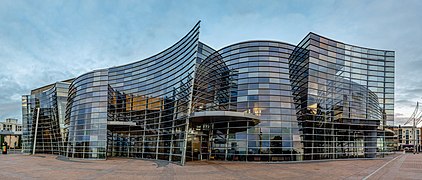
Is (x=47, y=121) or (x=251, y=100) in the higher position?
(x=251, y=100)

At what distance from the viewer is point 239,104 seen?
1411 inches

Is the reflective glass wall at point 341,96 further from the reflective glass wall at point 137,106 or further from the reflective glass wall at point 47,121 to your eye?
the reflective glass wall at point 47,121

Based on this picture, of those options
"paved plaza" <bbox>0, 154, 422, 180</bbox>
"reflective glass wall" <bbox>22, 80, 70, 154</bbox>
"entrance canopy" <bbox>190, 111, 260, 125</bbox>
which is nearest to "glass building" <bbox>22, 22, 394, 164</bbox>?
"entrance canopy" <bbox>190, 111, 260, 125</bbox>

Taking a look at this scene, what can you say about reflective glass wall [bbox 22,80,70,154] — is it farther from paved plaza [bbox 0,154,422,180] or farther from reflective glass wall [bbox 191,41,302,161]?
reflective glass wall [bbox 191,41,302,161]

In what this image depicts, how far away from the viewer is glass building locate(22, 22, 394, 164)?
34406 mm

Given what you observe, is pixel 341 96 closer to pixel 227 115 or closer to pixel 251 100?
pixel 251 100

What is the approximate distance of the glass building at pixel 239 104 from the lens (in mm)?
34406

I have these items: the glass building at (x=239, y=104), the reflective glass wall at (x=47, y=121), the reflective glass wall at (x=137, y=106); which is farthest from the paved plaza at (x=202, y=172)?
the reflective glass wall at (x=47, y=121)

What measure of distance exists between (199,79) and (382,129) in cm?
3338

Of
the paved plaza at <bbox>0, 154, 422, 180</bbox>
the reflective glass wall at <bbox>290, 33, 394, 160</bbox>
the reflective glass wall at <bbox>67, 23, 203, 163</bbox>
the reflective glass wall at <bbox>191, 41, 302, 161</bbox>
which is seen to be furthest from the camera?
the reflective glass wall at <bbox>290, 33, 394, 160</bbox>

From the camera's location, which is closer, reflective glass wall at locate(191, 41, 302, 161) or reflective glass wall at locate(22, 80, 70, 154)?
reflective glass wall at locate(191, 41, 302, 161)

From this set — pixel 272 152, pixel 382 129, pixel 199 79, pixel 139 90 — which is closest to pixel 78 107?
pixel 139 90

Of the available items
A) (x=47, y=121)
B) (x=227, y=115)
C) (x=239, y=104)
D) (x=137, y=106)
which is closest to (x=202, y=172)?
(x=227, y=115)

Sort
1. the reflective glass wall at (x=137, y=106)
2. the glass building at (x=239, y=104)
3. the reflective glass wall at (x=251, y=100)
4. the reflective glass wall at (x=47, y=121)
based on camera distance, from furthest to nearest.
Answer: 1. the reflective glass wall at (x=47, y=121)
2. the reflective glass wall at (x=137, y=106)
3. the glass building at (x=239, y=104)
4. the reflective glass wall at (x=251, y=100)
